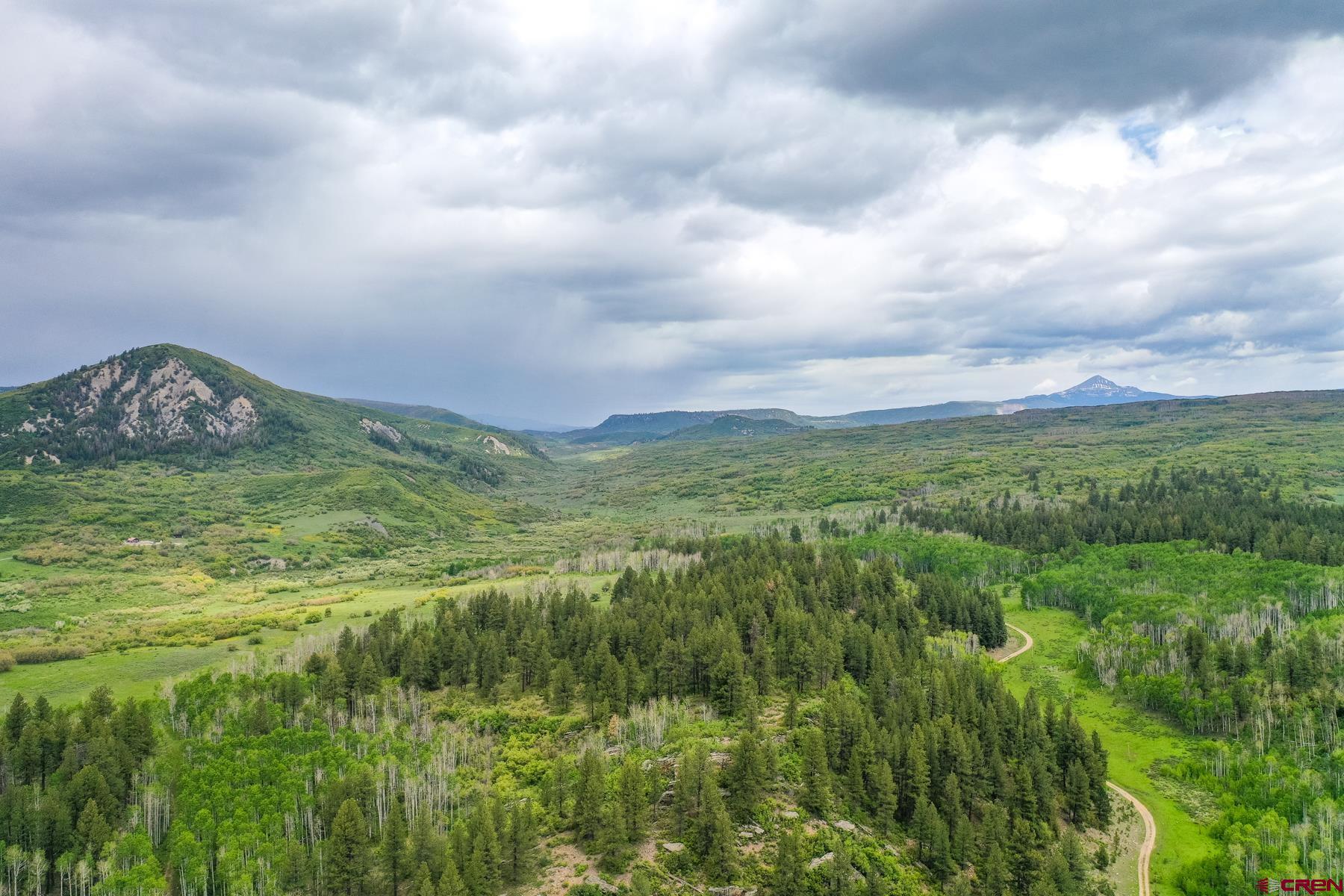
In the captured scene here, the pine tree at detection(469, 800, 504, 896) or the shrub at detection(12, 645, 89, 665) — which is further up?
the shrub at detection(12, 645, 89, 665)

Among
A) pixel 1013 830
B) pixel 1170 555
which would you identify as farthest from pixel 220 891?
pixel 1170 555

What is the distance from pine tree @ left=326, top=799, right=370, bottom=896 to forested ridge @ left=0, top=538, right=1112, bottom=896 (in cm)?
20

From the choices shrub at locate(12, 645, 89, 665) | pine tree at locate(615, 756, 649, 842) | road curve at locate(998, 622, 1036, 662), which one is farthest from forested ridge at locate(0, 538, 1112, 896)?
shrub at locate(12, 645, 89, 665)

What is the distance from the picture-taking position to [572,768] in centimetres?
8006

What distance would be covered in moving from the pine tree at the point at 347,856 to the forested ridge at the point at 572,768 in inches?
8.0

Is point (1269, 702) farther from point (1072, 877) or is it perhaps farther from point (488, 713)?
point (488, 713)

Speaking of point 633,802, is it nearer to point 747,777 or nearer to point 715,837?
point 715,837

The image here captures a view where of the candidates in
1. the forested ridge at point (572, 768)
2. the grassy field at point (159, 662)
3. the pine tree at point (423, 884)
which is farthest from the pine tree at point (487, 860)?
the grassy field at point (159, 662)

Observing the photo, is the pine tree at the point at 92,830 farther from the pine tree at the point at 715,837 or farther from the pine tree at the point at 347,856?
the pine tree at the point at 715,837

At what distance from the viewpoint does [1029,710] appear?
3543 inches

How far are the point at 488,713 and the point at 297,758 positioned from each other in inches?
1152

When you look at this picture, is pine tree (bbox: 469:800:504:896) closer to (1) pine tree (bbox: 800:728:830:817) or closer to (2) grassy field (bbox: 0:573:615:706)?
(1) pine tree (bbox: 800:728:830:817)

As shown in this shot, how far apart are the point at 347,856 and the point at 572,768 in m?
27.0

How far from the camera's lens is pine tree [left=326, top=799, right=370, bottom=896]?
58.1m
